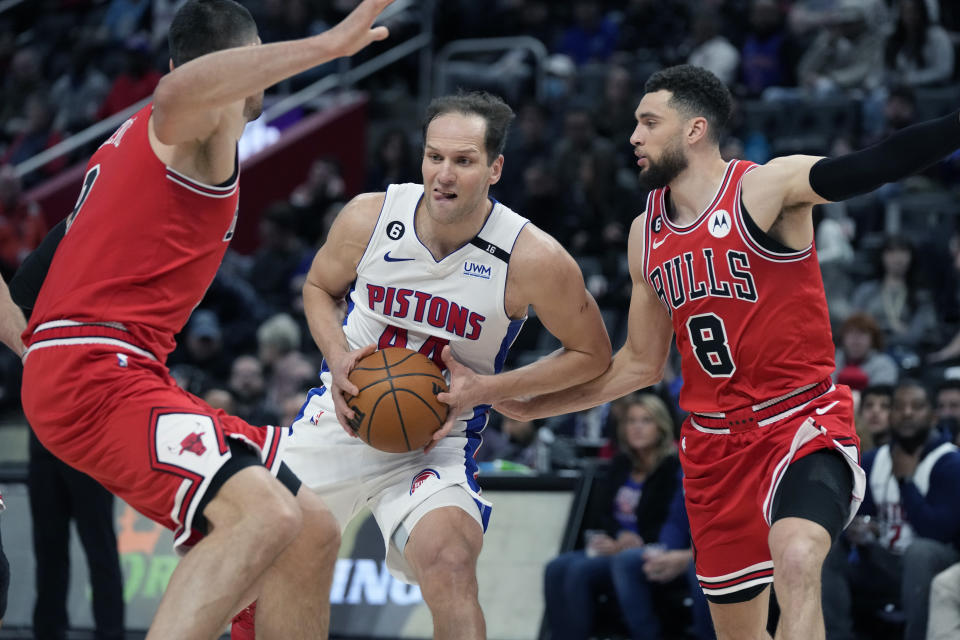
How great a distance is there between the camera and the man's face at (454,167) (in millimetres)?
5672

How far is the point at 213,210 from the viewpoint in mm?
4703

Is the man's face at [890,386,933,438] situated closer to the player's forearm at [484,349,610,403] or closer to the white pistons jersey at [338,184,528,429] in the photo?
the player's forearm at [484,349,610,403]

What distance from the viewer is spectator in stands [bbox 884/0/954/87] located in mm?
12805

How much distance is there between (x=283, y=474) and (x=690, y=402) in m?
1.94

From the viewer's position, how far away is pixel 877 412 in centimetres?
859

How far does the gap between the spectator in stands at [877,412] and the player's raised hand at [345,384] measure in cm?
411

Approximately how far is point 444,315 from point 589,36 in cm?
1080

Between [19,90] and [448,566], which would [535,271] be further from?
[19,90]

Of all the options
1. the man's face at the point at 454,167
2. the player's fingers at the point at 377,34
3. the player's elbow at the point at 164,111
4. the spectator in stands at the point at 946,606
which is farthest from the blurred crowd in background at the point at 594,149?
the player's elbow at the point at 164,111

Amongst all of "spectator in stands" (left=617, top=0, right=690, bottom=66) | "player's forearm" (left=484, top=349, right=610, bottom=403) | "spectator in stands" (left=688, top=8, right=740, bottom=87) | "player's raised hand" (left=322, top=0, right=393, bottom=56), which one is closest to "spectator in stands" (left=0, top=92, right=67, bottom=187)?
"spectator in stands" (left=617, top=0, right=690, bottom=66)

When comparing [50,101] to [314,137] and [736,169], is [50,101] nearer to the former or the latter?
[314,137]

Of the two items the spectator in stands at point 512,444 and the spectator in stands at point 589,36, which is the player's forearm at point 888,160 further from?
the spectator in stands at point 589,36

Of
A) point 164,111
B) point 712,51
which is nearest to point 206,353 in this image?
point 712,51

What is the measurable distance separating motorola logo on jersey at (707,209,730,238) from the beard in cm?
31
